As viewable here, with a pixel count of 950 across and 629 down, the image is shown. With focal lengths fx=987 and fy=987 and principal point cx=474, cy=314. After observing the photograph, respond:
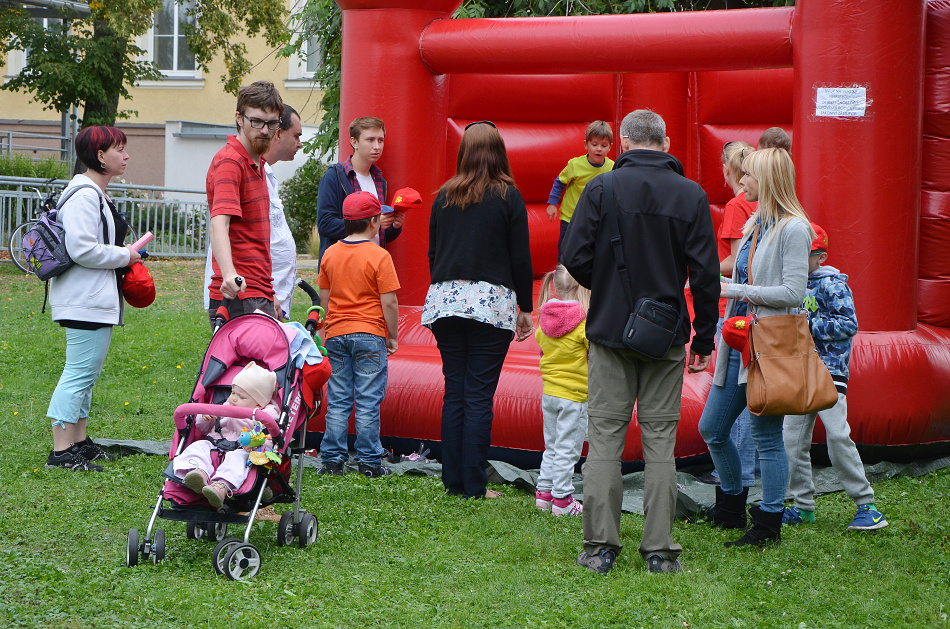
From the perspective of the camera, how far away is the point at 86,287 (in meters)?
5.28

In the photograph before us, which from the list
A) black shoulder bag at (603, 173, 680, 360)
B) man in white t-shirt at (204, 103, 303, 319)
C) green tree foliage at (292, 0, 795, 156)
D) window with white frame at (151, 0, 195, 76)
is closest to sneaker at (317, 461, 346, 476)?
man in white t-shirt at (204, 103, 303, 319)

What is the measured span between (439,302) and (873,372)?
2.53 m

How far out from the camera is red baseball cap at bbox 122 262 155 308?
5418 mm

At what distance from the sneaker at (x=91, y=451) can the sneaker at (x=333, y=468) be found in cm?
121

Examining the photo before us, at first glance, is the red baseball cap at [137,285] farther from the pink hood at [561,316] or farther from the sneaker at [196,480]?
the pink hood at [561,316]

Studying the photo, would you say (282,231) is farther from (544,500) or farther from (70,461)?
(544,500)

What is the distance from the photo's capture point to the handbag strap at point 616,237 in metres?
3.88

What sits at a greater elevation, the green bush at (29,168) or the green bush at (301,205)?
the green bush at (29,168)

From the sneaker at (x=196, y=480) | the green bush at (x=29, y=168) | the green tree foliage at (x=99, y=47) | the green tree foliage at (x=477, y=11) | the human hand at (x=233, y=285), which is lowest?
the sneaker at (x=196, y=480)

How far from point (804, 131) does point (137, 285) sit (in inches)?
153

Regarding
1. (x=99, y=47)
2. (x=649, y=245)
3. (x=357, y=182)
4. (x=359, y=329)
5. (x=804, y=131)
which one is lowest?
(x=359, y=329)

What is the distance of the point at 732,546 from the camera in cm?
430

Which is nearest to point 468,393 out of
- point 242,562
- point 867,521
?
point 242,562

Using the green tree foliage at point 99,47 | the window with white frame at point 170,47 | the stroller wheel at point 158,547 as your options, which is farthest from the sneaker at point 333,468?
the window with white frame at point 170,47
